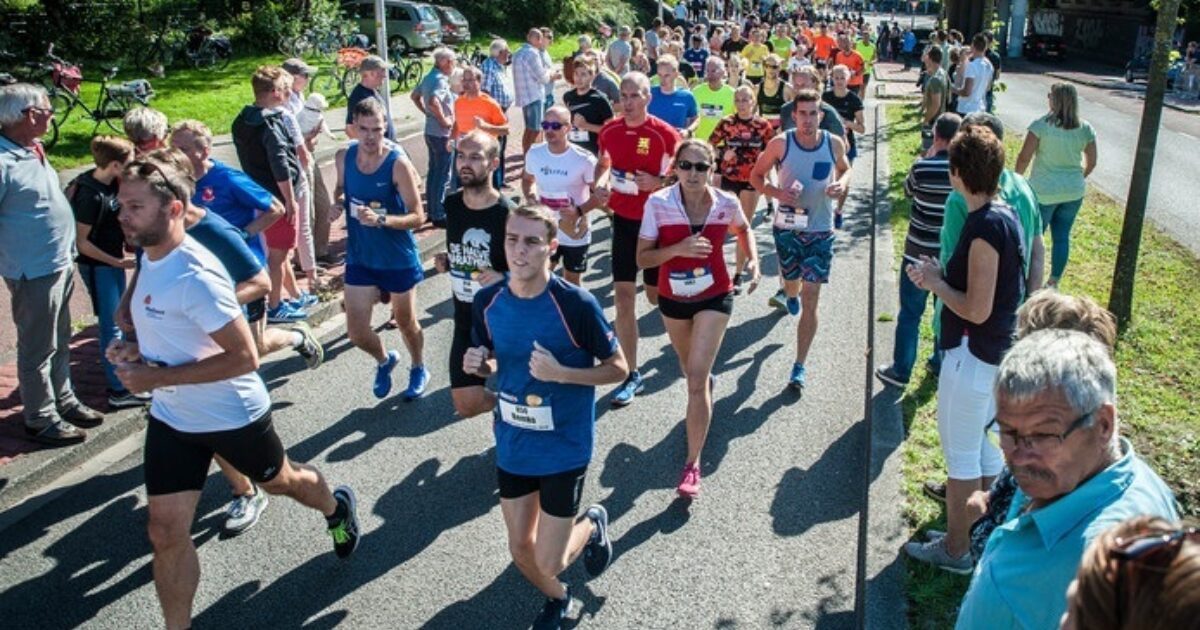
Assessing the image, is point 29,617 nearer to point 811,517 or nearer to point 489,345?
point 489,345

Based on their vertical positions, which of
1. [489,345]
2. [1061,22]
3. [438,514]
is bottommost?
[1061,22]

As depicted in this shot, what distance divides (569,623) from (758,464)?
1998 millimetres

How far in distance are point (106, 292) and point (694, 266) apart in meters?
4.02

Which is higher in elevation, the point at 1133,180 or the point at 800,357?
the point at 1133,180

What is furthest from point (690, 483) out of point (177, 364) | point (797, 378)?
point (177, 364)

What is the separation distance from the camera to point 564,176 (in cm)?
702

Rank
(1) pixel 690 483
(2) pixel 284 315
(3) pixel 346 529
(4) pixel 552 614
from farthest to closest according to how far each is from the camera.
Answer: (2) pixel 284 315, (1) pixel 690 483, (3) pixel 346 529, (4) pixel 552 614

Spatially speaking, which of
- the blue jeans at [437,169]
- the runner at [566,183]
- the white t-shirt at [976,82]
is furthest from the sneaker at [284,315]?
the white t-shirt at [976,82]

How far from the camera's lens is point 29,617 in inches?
175

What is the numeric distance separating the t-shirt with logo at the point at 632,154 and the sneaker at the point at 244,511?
3.21 meters

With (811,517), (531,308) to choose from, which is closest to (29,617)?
(531,308)

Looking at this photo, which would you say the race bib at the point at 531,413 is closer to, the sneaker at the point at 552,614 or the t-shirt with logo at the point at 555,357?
the t-shirt with logo at the point at 555,357

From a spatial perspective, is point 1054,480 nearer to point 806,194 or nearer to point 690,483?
point 690,483

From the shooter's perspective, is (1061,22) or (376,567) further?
(1061,22)
